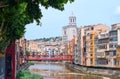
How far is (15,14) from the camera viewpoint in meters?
12.1

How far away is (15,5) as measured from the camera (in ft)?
Result: 41.2

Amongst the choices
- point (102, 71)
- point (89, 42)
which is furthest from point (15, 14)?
point (89, 42)

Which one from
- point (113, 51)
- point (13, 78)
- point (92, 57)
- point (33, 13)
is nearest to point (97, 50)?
point (92, 57)

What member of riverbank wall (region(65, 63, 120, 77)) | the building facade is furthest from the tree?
the building facade

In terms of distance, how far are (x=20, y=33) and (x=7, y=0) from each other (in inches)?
45.6

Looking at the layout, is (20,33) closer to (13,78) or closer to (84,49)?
(13,78)

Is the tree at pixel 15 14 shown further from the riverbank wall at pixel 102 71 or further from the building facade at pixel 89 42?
the building facade at pixel 89 42

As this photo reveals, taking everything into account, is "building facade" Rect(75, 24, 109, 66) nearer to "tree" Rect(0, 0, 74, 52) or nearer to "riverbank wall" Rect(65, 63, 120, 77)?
"riverbank wall" Rect(65, 63, 120, 77)

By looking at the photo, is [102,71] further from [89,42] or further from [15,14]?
[15,14]

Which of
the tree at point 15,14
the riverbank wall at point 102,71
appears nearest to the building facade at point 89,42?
the riverbank wall at point 102,71

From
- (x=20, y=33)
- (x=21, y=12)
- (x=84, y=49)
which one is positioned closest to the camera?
(x=21, y=12)

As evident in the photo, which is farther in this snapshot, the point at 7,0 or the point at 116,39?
the point at 116,39

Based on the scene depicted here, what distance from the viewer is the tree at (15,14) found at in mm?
12219

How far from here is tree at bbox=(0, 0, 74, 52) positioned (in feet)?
40.1
